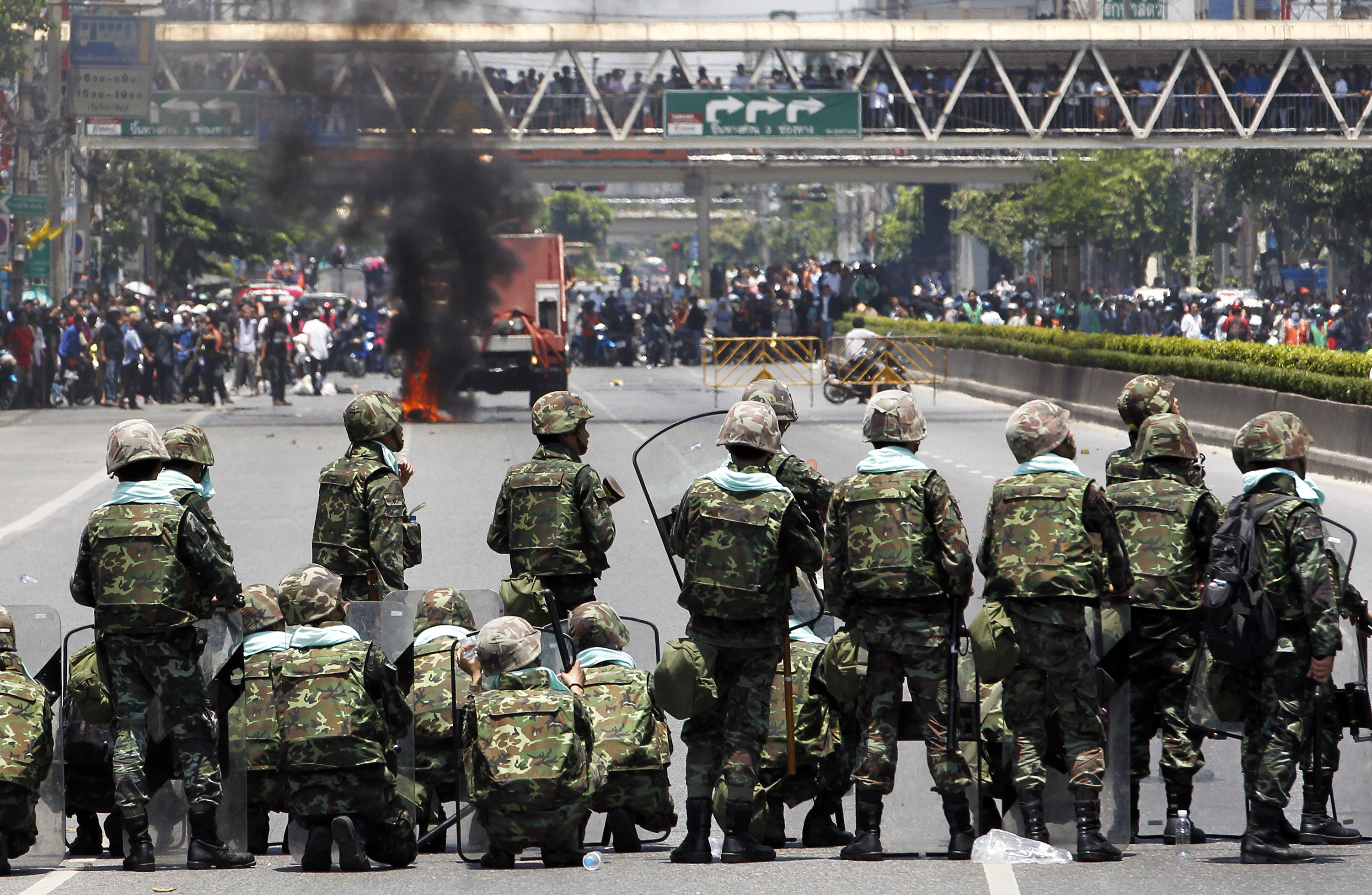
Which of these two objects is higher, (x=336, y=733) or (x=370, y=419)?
(x=370, y=419)

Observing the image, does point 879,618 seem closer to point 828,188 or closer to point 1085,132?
point 1085,132

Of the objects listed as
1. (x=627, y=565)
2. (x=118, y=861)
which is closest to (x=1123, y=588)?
Answer: (x=118, y=861)

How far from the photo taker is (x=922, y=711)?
20.7ft

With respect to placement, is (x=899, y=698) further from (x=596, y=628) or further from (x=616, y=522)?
(x=616, y=522)

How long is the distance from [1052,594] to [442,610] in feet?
7.65

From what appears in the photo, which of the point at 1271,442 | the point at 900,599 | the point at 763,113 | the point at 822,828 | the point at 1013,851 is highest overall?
the point at 763,113

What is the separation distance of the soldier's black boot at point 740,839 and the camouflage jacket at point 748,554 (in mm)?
658

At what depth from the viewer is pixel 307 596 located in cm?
645

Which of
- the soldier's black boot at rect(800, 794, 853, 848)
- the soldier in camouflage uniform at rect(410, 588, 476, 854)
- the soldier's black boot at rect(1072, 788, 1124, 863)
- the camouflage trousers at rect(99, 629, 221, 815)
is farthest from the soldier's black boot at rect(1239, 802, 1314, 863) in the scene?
the camouflage trousers at rect(99, 629, 221, 815)

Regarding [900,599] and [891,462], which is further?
[891,462]

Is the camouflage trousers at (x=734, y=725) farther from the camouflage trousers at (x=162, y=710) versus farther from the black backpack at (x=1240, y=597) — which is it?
the camouflage trousers at (x=162, y=710)

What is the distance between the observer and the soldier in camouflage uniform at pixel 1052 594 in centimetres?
625

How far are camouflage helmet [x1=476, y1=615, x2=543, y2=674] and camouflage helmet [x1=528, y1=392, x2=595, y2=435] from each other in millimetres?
1761

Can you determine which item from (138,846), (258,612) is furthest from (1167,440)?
(138,846)
